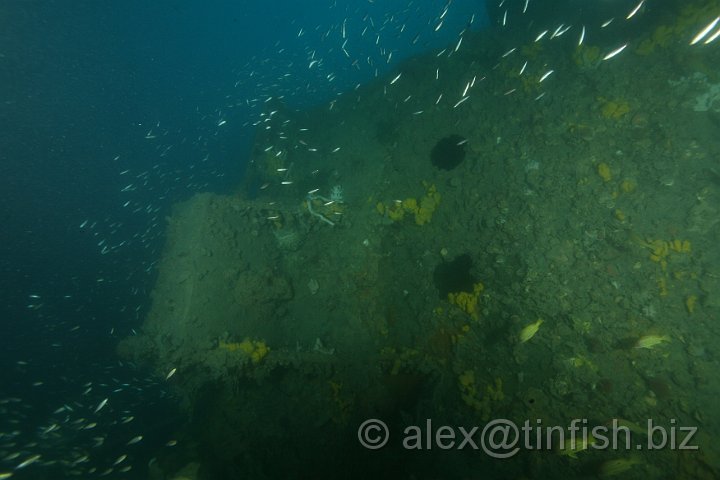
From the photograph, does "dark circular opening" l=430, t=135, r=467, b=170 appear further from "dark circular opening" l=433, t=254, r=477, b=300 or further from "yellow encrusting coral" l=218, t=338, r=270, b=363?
"yellow encrusting coral" l=218, t=338, r=270, b=363

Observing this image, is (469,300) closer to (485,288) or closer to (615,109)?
(485,288)

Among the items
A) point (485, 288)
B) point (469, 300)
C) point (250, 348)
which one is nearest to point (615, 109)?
point (485, 288)

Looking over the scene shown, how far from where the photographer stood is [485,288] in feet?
23.0

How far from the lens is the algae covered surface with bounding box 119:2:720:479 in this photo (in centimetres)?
577

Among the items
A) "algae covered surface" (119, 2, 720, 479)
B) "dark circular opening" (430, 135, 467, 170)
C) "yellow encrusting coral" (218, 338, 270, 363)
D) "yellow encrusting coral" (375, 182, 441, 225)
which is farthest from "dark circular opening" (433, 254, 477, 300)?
"yellow encrusting coral" (218, 338, 270, 363)

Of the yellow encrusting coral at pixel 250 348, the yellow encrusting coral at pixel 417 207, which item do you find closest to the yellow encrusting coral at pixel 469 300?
the yellow encrusting coral at pixel 417 207

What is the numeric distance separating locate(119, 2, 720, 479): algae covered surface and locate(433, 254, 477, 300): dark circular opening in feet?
0.11

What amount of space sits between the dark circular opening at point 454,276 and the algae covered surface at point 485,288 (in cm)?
3

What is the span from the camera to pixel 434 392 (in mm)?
6742

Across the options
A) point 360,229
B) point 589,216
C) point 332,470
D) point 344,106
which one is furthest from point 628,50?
point 332,470

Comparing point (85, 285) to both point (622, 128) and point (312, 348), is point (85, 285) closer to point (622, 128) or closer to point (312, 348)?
point (312, 348)

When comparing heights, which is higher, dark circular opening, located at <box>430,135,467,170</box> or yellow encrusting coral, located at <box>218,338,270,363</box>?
dark circular opening, located at <box>430,135,467,170</box>

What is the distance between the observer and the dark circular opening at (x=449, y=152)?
8656 mm

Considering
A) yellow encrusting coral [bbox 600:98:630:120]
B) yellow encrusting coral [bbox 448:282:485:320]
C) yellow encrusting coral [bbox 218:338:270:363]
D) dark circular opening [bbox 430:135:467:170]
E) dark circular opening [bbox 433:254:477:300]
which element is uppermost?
dark circular opening [bbox 430:135:467:170]
